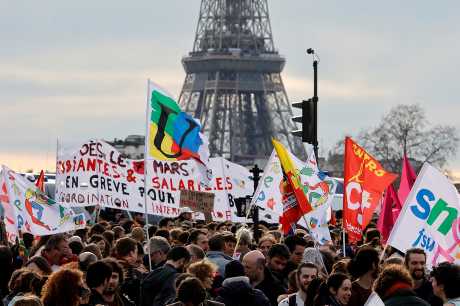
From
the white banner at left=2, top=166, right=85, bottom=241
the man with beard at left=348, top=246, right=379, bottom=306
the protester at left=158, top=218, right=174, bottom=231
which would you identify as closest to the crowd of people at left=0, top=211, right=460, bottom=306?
the man with beard at left=348, top=246, right=379, bottom=306

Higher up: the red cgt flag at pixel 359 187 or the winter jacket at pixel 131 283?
the red cgt flag at pixel 359 187

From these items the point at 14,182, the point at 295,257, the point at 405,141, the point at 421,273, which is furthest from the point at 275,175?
the point at 405,141

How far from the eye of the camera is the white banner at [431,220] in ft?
48.5

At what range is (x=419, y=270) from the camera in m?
15.6

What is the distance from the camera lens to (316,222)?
19766mm

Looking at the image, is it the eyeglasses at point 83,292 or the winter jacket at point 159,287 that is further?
the winter jacket at point 159,287

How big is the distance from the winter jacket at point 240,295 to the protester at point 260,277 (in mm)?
1277

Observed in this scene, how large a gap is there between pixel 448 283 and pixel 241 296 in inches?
88.2

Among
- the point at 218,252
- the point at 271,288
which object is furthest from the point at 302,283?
the point at 218,252

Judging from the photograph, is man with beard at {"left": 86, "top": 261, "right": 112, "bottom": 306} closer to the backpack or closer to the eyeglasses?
the eyeglasses

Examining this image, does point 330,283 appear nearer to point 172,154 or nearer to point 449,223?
point 449,223

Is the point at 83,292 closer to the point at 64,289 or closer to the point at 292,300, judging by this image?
the point at 64,289

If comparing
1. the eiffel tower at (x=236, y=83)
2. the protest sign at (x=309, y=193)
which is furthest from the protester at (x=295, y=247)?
the eiffel tower at (x=236, y=83)

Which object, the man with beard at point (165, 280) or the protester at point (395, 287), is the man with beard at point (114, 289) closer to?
the man with beard at point (165, 280)
